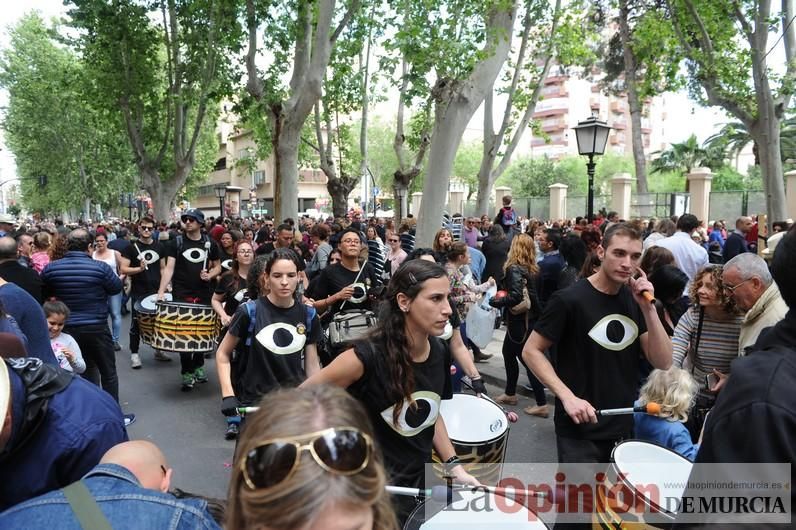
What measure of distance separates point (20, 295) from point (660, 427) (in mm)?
3802

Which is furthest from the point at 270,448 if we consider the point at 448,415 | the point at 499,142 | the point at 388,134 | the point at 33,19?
the point at 388,134

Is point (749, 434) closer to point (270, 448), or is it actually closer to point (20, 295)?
point (270, 448)

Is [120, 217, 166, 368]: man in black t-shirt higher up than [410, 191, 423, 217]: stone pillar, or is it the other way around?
[410, 191, 423, 217]: stone pillar

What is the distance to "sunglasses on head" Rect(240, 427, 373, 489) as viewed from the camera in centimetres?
122

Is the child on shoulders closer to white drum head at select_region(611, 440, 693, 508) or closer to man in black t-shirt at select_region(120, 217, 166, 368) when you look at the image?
man in black t-shirt at select_region(120, 217, 166, 368)

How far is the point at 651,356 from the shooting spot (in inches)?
128

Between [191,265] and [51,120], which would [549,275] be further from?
[51,120]

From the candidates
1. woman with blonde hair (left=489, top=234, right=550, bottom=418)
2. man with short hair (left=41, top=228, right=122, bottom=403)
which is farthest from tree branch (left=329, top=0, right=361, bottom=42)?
man with short hair (left=41, top=228, right=122, bottom=403)

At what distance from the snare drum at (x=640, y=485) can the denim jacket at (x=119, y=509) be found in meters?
1.59

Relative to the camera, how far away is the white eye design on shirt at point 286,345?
389 cm

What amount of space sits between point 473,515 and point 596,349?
1280 millimetres

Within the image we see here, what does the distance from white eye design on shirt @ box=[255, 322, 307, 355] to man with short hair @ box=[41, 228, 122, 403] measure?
2.66 metres

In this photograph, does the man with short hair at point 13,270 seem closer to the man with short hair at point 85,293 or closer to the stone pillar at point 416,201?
the man with short hair at point 85,293

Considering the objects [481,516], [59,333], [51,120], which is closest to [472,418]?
[481,516]
